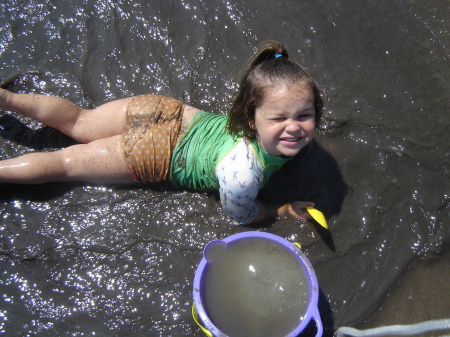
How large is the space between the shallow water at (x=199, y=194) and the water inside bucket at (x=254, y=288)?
15.8 inches

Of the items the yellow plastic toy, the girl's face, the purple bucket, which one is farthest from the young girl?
the purple bucket

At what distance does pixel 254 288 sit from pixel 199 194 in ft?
2.65

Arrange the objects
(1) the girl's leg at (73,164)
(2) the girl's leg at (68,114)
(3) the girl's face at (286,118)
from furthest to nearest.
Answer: (2) the girl's leg at (68,114) < (1) the girl's leg at (73,164) < (3) the girl's face at (286,118)

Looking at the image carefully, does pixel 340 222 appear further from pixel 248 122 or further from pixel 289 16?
pixel 289 16

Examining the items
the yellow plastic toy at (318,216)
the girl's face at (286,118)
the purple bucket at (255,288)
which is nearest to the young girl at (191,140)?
the girl's face at (286,118)

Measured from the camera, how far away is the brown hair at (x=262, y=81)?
1.96m

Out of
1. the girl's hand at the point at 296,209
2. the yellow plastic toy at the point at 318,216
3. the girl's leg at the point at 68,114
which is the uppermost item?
the girl's leg at the point at 68,114

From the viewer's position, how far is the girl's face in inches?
75.9

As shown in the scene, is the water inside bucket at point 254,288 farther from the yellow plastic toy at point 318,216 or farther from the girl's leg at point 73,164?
the girl's leg at point 73,164

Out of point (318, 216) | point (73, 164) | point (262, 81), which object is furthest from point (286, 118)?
point (73, 164)

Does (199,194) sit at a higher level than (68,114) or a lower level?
lower

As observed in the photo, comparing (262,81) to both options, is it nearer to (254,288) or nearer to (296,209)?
(296,209)

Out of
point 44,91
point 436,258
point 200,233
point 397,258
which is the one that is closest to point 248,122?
point 200,233

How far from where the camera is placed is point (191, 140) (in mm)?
2430
